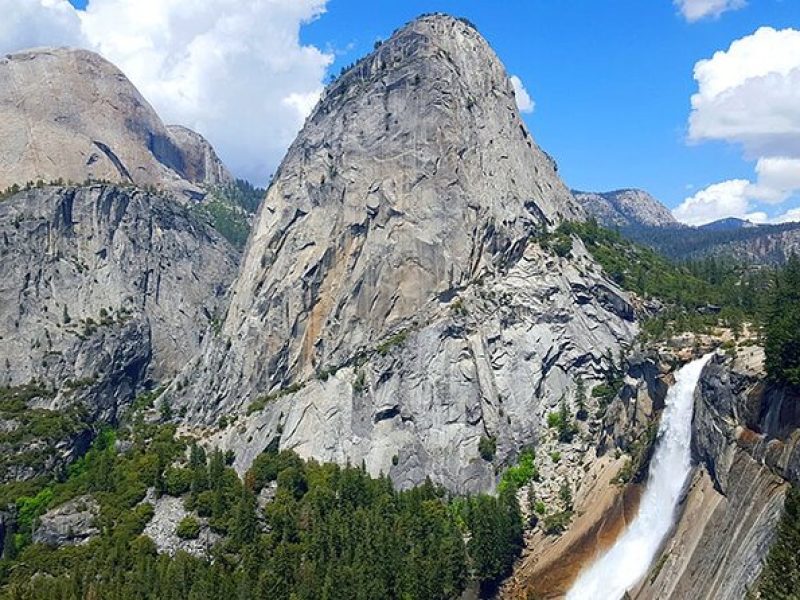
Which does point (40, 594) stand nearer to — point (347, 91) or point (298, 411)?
point (298, 411)

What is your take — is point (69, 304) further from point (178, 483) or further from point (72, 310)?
point (178, 483)

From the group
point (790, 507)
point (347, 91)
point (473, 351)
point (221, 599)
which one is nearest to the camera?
point (790, 507)

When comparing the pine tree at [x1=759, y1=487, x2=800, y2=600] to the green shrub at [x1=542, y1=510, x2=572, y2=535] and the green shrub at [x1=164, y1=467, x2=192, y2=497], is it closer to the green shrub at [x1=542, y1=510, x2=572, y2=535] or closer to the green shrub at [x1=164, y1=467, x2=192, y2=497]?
the green shrub at [x1=542, y1=510, x2=572, y2=535]

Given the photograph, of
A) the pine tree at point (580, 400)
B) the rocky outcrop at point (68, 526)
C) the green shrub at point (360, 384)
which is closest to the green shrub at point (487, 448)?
the pine tree at point (580, 400)

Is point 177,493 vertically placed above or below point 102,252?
below

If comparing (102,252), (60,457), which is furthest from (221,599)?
(102,252)

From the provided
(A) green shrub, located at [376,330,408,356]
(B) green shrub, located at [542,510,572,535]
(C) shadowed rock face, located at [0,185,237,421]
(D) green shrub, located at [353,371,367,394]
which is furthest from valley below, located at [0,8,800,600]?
(D) green shrub, located at [353,371,367,394]
